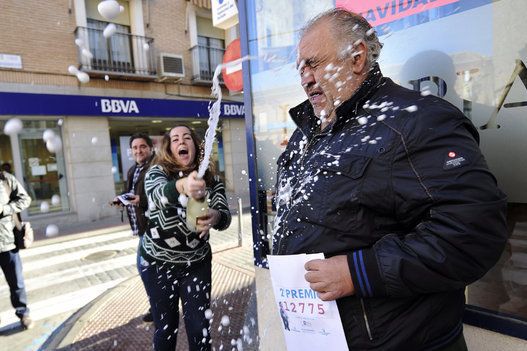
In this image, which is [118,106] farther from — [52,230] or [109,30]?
[52,230]

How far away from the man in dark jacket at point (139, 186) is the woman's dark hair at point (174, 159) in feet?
3.31

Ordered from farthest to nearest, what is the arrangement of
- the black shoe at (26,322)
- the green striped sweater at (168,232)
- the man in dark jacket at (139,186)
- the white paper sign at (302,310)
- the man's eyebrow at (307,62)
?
the black shoe at (26,322), the man in dark jacket at (139,186), the green striped sweater at (168,232), the man's eyebrow at (307,62), the white paper sign at (302,310)

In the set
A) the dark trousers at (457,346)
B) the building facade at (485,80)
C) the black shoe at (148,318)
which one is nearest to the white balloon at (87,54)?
the black shoe at (148,318)

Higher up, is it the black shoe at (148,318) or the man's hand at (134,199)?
the man's hand at (134,199)

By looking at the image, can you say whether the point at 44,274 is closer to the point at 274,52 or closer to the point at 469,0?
the point at 274,52

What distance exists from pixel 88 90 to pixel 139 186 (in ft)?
29.4

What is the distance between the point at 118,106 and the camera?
11578 millimetres

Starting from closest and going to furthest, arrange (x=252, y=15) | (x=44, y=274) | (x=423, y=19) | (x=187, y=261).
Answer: (x=423, y=19) < (x=187, y=261) < (x=252, y=15) < (x=44, y=274)

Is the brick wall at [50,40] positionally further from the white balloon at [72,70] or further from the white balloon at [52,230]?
the white balloon at [52,230]

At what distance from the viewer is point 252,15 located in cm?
287

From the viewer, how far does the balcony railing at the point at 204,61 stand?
531 inches

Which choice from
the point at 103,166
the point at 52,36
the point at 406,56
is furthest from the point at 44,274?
the point at 52,36

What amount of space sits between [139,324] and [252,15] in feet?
11.4

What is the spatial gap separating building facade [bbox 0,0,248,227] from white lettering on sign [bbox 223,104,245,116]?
55mm
